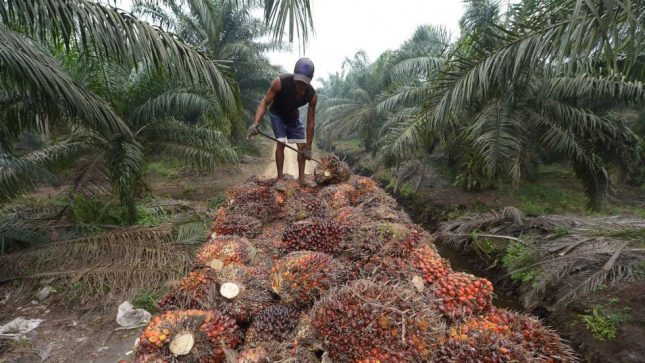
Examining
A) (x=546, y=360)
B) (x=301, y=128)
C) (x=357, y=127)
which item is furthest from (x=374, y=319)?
(x=357, y=127)

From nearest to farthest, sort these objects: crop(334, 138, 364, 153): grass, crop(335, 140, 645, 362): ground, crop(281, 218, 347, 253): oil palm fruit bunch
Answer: crop(281, 218, 347, 253): oil palm fruit bunch, crop(335, 140, 645, 362): ground, crop(334, 138, 364, 153): grass

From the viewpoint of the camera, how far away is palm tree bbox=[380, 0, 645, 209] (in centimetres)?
285

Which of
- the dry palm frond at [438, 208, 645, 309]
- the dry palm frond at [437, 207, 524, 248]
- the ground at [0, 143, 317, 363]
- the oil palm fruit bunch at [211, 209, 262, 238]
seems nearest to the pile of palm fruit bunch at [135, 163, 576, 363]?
the oil palm fruit bunch at [211, 209, 262, 238]

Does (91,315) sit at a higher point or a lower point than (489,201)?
lower

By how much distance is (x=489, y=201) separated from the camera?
6.75 m

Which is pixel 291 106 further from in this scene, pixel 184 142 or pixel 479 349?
pixel 184 142

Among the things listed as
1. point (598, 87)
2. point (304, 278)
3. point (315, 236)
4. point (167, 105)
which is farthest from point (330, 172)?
point (598, 87)

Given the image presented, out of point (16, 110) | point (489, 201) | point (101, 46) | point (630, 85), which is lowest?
point (489, 201)

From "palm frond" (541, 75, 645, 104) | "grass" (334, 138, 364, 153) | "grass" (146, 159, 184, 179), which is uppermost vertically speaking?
"palm frond" (541, 75, 645, 104)

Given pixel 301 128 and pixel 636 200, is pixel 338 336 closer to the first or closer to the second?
pixel 301 128

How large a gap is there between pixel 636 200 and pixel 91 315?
987 cm

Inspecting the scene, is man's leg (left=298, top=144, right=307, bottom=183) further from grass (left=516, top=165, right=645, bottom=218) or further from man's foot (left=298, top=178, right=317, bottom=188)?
grass (left=516, top=165, right=645, bottom=218)

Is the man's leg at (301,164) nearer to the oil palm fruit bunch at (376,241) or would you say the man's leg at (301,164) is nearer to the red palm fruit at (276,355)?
the oil palm fruit bunch at (376,241)

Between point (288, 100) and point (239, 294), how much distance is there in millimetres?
2460
